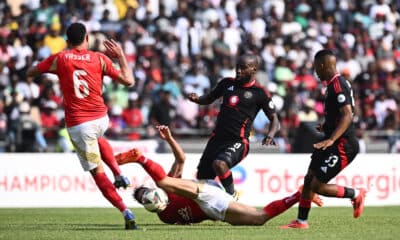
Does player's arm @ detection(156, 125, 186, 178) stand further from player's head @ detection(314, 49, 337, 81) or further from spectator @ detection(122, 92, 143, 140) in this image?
spectator @ detection(122, 92, 143, 140)

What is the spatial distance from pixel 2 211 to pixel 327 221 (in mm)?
5958

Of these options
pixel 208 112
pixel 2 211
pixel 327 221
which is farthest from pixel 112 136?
pixel 327 221

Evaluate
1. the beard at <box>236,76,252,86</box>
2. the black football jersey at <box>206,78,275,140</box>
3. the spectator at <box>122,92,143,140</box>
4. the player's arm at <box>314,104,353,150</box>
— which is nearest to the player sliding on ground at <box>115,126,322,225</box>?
the player's arm at <box>314,104,353,150</box>

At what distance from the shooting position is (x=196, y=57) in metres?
26.5

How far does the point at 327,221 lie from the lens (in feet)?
49.0

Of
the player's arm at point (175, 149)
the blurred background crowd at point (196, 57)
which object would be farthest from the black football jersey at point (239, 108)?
the blurred background crowd at point (196, 57)

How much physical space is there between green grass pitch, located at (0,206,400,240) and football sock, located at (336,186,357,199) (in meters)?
0.43

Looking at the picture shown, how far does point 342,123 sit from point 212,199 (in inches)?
74.1

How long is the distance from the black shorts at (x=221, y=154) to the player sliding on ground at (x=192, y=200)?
86 centimetres

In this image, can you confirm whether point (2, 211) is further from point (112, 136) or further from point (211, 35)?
point (211, 35)

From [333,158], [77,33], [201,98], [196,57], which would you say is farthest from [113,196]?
[196,57]

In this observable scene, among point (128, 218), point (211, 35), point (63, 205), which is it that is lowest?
point (63, 205)

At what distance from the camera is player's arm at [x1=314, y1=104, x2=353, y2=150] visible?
41.7ft

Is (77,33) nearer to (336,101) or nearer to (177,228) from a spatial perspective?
(177,228)
